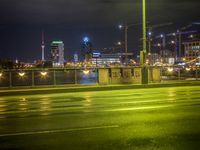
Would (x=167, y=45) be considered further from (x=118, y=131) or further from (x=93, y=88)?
(x=118, y=131)

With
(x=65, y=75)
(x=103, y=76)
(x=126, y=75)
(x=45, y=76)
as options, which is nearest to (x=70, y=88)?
(x=103, y=76)

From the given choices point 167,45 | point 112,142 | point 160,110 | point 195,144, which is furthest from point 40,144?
point 167,45

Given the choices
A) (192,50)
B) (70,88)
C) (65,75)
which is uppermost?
(192,50)

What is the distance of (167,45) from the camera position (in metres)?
180

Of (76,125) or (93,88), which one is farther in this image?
(93,88)

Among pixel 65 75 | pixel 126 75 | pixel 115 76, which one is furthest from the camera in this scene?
pixel 65 75

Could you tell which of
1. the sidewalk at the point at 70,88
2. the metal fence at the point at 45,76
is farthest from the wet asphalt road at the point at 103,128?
the metal fence at the point at 45,76

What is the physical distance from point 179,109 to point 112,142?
653 centimetres

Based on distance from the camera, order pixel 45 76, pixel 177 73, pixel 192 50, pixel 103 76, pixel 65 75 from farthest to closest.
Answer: pixel 192 50, pixel 65 75, pixel 177 73, pixel 45 76, pixel 103 76

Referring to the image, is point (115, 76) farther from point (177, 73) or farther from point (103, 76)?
point (177, 73)

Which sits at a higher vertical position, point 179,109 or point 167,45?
point 167,45

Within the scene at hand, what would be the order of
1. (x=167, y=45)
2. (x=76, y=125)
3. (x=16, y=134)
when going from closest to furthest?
(x=16, y=134)
(x=76, y=125)
(x=167, y=45)

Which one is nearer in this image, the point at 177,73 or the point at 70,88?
the point at 70,88

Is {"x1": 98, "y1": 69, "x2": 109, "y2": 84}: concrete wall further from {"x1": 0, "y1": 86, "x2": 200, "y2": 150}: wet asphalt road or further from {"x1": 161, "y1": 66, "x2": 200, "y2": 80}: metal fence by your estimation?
{"x1": 0, "y1": 86, "x2": 200, "y2": 150}: wet asphalt road
